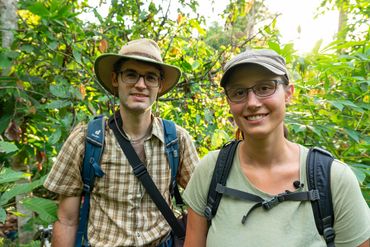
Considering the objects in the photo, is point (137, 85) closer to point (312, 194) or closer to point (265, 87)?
point (265, 87)

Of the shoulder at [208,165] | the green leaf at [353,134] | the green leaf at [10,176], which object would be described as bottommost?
the green leaf at [10,176]

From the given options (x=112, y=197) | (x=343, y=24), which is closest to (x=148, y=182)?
(x=112, y=197)

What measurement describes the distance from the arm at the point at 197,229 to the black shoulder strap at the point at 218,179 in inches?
1.8

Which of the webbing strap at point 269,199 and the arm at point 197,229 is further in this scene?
the arm at point 197,229

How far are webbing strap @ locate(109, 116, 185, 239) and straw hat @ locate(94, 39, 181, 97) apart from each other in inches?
19.4

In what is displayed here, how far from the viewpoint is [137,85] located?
2.01m

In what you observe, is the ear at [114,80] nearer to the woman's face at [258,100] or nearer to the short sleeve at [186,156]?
the short sleeve at [186,156]

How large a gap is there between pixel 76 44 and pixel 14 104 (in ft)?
2.37

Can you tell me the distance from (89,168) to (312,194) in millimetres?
1252

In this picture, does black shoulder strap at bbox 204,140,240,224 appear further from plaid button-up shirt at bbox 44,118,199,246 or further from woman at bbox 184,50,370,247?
plaid button-up shirt at bbox 44,118,199,246

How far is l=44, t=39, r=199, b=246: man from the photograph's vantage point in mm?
1967


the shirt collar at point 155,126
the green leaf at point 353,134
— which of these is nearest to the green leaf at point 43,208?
the shirt collar at point 155,126

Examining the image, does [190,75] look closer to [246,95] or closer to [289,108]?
[289,108]

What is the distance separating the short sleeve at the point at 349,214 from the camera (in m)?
1.23
